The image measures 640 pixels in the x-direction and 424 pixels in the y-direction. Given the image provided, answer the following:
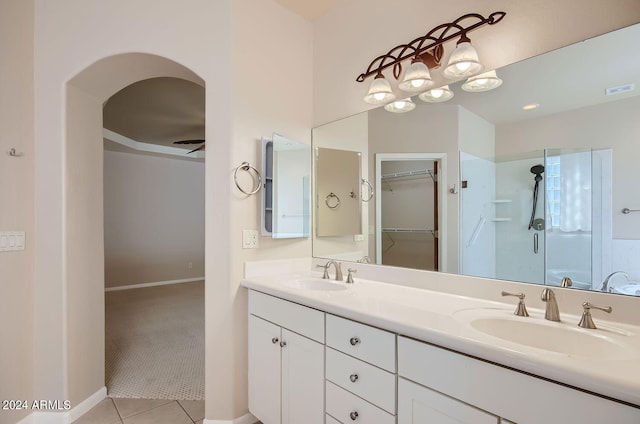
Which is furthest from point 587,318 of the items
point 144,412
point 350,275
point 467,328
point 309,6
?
point 144,412

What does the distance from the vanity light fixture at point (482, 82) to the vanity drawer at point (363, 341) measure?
1.21 m

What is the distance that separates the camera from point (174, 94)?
354 cm

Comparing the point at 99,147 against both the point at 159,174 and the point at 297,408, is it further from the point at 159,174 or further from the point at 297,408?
the point at 159,174

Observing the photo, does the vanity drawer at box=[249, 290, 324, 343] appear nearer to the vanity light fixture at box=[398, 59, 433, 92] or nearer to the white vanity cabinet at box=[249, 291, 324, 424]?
the white vanity cabinet at box=[249, 291, 324, 424]

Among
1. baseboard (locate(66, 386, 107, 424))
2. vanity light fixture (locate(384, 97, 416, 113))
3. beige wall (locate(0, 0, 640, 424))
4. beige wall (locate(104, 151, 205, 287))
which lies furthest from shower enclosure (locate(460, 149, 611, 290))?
beige wall (locate(104, 151, 205, 287))

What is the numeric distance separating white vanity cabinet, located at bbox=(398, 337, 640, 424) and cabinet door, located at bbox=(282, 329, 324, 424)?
17.9 inches

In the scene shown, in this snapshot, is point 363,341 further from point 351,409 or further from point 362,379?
point 351,409

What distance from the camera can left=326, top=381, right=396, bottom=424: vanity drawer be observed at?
1.15m

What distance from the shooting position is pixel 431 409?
39.6 inches

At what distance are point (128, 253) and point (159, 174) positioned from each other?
5.20 ft

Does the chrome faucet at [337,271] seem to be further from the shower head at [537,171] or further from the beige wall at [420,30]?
the shower head at [537,171]

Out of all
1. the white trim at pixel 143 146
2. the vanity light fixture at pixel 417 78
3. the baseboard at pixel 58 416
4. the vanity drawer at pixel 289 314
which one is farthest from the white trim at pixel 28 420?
the white trim at pixel 143 146

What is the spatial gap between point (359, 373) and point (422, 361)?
31 cm

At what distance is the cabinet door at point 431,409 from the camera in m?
0.91
